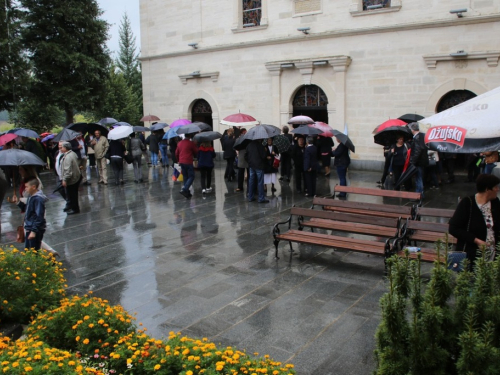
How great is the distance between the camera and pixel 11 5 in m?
21.9

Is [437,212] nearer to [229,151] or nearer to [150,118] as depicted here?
[229,151]

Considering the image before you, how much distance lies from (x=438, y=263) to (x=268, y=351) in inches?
88.1

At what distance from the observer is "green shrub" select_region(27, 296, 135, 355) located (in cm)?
441

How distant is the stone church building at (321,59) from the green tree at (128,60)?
1058 inches

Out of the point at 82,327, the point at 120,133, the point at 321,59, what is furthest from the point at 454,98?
the point at 82,327

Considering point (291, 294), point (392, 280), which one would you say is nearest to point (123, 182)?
point (291, 294)

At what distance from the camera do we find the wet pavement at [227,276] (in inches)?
209

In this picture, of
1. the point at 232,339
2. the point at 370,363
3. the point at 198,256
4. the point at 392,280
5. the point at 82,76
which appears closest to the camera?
the point at 392,280

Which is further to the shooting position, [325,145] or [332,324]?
[325,145]

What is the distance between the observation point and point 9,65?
781 inches

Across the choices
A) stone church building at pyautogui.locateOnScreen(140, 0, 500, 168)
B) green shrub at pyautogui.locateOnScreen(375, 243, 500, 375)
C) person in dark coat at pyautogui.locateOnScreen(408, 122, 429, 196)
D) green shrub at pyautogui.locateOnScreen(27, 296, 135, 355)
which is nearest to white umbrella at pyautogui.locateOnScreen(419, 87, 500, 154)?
green shrub at pyautogui.locateOnScreen(375, 243, 500, 375)

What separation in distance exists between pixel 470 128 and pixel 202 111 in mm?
19652

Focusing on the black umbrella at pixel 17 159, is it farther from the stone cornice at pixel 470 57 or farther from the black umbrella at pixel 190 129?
the stone cornice at pixel 470 57

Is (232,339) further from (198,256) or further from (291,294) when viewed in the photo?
(198,256)
